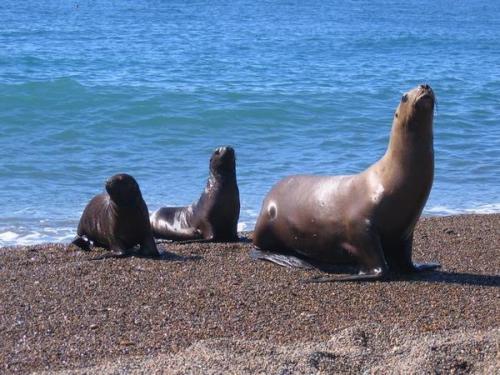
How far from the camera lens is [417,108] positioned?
6.94 meters

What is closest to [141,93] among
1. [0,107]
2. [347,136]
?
[0,107]

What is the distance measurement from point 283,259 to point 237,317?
1.58m

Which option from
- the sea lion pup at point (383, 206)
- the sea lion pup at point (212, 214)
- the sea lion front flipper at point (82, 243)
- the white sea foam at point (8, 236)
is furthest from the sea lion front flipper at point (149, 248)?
the white sea foam at point (8, 236)

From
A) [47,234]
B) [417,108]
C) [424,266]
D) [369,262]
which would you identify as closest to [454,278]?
[424,266]

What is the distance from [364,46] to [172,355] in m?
29.2

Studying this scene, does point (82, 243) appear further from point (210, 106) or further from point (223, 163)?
point (210, 106)

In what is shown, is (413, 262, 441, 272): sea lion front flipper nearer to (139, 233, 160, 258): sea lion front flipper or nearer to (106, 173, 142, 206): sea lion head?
(139, 233, 160, 258): sea lion front flipper

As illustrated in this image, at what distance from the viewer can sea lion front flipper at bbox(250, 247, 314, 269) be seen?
7.48 metres

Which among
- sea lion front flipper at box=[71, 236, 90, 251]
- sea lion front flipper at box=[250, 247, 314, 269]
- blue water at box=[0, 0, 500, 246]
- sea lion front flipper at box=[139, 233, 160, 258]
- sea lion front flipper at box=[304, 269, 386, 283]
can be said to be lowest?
blue water at box=[0, 0, 500, 246]

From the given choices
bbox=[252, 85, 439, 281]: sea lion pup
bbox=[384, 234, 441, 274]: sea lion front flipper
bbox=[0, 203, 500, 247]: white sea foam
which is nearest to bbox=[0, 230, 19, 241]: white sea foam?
bbox=[0, 203, 500, 247]: white sea foam

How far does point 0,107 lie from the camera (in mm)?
19406

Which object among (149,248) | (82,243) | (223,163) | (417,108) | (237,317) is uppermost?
(417,108)

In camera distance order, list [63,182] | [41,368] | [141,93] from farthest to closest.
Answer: [141,93]
[63,182]
[41,368]

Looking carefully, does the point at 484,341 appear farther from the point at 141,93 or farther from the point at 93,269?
the point at 141,93
